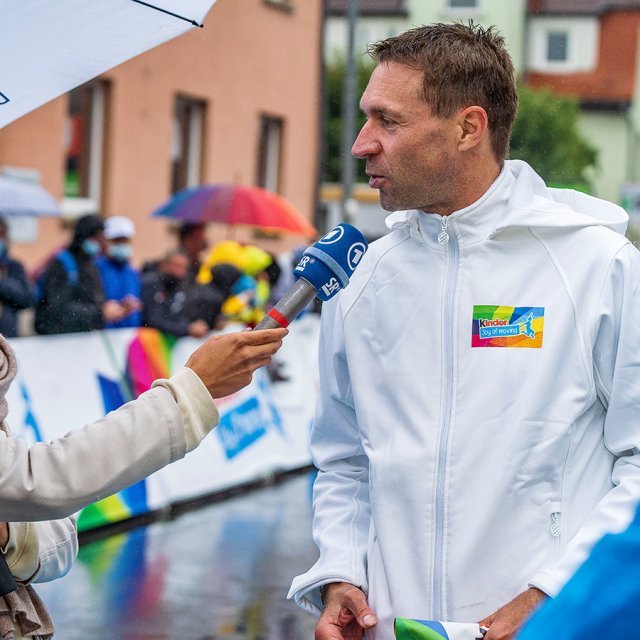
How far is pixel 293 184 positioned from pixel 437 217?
24.7 m

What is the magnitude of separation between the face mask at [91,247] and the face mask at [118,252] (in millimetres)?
122

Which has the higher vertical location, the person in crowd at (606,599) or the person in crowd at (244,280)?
the person in crowd at (606,599)

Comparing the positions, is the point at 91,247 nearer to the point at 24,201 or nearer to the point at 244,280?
the point at 244,280

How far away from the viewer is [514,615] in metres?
2.75

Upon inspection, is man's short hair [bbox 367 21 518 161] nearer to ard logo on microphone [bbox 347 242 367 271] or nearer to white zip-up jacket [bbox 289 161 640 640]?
white zip-up jacket [bbox 289 161 640 640]

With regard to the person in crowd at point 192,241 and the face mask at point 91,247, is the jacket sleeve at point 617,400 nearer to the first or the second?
the face mask at point 91,247

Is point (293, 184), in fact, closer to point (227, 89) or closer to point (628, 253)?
point (227, 89)

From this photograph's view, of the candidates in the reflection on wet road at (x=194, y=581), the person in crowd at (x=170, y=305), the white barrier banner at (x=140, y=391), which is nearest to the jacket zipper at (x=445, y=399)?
the reflection on wet road at (x=194, y=581)

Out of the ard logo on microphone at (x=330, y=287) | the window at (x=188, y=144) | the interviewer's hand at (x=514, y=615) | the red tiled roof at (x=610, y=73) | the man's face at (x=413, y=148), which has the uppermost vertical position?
the red tiled roof at (x=610, y=73)

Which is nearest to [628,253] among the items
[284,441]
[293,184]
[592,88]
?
[284,441]

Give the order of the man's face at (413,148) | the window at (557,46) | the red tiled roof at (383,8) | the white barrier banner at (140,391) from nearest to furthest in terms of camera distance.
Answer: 1. the man's face at (413,148)
2. the white barrier banner at (140,391)
3. the red tiled roof at (383,8)
4. the window at (557,46)

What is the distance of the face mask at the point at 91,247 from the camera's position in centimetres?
1047

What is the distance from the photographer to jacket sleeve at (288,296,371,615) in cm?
310

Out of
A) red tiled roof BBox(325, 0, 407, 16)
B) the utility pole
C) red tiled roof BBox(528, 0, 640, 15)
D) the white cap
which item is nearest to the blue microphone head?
the white cap
